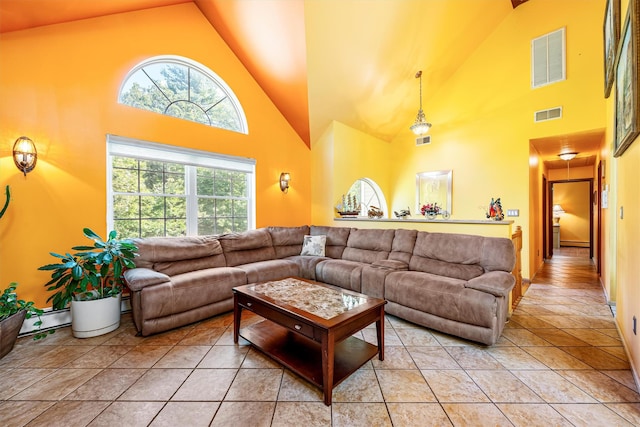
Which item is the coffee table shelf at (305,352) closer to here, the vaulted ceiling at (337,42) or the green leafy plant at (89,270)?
the green leafy plant at (89,270)

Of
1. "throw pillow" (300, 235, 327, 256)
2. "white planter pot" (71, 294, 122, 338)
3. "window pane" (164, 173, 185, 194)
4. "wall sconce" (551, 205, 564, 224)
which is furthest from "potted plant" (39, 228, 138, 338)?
"wall sconce" (551, 205, 564, 224)

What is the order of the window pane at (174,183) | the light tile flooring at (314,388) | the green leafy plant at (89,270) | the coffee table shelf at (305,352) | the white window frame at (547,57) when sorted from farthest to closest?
1. the white window frame at (547,57)
2. the window pane at (174,183)
3. the green leafy plant at (89,270)
4. the coffee table shelf at (305,352)
5. the light tile flooring at (314,388)

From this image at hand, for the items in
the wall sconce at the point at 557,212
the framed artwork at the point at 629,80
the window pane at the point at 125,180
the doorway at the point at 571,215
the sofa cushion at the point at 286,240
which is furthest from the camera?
the wall sconce at the point at 557,212

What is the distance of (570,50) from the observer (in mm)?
4117

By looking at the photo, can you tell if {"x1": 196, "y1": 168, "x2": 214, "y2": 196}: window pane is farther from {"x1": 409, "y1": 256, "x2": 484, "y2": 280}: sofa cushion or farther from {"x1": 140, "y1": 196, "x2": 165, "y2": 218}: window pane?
{"x1": 409, "y1": 256, "x2": 484, "y2": 280}: sofa cushion

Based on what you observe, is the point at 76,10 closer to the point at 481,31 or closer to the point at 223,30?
the point at 223,30

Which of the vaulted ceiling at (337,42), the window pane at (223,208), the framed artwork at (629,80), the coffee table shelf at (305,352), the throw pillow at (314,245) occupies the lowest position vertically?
the coffee table shelf at (305,352)

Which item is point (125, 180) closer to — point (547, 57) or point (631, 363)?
point (631, 363)

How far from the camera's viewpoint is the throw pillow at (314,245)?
4422mm

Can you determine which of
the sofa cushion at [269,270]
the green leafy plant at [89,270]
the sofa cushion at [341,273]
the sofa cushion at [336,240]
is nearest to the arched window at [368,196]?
the sofa cushion at [336,240]

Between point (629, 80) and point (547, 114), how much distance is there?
2942 millimetres

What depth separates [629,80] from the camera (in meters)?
1.87

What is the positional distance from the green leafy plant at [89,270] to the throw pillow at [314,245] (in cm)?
243

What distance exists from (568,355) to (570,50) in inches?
180
